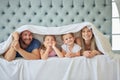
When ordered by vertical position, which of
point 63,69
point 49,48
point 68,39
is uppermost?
point 68,39

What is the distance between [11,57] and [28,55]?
0.67 feet

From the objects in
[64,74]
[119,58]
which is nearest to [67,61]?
[64,74]

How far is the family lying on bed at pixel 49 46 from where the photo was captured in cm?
257

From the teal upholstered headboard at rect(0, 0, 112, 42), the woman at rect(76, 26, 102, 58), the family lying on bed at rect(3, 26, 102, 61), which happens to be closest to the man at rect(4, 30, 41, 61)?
the family lying on bed at rect(3, 26, 102, 61)

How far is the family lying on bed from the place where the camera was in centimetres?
257

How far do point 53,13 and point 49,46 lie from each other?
937mm

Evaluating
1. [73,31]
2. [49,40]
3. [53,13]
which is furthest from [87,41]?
[53,13]

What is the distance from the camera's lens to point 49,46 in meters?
2.69

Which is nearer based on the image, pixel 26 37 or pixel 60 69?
pixel 60 69

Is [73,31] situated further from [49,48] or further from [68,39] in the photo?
[49,48]

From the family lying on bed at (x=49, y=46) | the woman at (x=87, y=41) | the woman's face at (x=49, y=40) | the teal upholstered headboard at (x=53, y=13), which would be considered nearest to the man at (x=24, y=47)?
the family lying on bed at (x=49, y=46)

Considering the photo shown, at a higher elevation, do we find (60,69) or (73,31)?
(73,31)

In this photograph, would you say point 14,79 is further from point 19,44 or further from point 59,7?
point 59,7

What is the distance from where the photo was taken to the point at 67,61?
2404 millimetres
